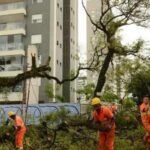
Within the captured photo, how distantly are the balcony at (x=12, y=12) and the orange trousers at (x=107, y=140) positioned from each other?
49965 millimetres

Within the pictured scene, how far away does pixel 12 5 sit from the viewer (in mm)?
64812

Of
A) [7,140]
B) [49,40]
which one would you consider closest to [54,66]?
[49,40]

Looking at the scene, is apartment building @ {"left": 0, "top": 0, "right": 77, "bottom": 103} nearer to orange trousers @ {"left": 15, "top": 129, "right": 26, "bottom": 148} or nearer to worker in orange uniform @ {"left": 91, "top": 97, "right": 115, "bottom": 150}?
orange trousers @ {"left": 15, "top": 129, "right": 26, "bottom": 148}

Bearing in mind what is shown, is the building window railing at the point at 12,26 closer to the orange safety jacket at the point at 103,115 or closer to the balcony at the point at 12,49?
the balcony at the point at 12,49

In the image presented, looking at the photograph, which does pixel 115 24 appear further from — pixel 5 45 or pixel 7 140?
pixel 5 45

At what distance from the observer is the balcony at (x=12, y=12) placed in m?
63.9

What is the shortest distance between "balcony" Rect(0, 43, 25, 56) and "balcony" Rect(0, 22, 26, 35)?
1.55 meters

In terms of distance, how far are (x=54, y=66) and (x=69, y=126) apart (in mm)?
40367

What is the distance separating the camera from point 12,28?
2516 inches

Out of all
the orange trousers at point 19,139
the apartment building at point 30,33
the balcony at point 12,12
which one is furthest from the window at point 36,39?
the orange trousers at point 19,139

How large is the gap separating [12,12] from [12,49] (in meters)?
5.21

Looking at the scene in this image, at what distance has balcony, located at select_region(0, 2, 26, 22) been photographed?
63.9 meters

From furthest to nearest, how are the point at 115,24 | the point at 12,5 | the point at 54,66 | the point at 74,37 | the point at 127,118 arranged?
the point at 74,37 < the point at 12,5 < the point at 54,66 < the point at 115,24 < the point at 127,118

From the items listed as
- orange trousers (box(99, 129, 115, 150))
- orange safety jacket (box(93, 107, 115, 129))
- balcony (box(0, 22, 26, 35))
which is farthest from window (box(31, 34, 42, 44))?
orange safety jacket (box(93, 107, 115, 129))
